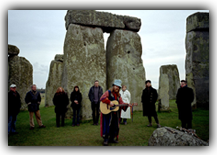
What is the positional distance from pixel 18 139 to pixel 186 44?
1103 centimetres

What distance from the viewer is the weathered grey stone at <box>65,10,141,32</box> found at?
8320 millimetres

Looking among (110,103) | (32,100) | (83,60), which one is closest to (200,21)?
(83,60)

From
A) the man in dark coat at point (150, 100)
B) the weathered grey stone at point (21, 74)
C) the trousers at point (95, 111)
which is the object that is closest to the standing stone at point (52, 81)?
the weathered grey stone at point (21, 74)

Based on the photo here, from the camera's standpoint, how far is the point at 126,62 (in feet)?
31.3

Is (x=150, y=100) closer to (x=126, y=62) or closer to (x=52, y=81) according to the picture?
(x=126, y=62)

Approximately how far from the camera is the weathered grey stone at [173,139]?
3.46m

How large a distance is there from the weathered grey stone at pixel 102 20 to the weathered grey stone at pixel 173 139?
21.5ft

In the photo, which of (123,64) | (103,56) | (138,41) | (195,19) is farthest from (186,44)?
(103,56)

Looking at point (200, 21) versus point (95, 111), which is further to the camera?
point (200, 21)

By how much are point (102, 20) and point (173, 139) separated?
7.02 meters

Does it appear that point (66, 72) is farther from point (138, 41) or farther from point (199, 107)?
point (199, 107)

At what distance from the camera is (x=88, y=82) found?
26.8 ft

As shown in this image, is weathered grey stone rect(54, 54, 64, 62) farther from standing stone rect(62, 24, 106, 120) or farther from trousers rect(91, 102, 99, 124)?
trousers rect(91, 102, 99, 124)

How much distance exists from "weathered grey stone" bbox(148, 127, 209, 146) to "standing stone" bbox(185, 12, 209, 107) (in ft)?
24.9
